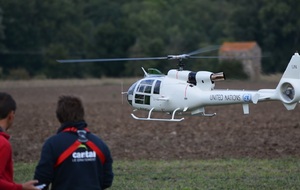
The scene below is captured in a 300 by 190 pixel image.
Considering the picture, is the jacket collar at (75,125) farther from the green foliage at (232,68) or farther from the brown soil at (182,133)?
the green foliage at (232,68)

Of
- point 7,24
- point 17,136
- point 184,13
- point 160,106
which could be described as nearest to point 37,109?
point 17,136

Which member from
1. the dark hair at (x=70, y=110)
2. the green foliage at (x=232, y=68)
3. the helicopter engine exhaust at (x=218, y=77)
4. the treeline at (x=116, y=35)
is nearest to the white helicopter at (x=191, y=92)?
the helicopter engine exhaust at (x=218, y=77)

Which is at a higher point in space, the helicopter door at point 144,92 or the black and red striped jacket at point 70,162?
the black and red striped jacket at point 70,162

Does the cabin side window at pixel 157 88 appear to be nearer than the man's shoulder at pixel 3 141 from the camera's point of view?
No

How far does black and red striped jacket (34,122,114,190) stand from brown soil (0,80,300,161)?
12.5 meters

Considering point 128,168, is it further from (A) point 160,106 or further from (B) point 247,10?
(B) point 247,10

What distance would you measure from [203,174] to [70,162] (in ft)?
29.7

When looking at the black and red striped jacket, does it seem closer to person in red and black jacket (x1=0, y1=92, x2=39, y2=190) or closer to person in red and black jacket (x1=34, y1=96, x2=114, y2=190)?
person in red and black jacket (x1=34, y1=96, x2=114, y2=190)

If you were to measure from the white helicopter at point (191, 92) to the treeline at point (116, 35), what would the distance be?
52.7 metres

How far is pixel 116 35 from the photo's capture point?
281 ft

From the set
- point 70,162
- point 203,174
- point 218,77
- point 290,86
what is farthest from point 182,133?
point 70,162

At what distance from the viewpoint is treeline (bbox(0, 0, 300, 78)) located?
79125 millimetres

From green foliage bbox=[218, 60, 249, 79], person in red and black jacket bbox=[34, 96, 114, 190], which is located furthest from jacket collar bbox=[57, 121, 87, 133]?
green foliage bbox=[218, 60, 249, 79]

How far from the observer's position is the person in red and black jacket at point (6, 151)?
8148 millimetres
